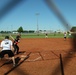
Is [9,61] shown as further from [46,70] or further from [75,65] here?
[75,65]

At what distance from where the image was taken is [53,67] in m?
7.34

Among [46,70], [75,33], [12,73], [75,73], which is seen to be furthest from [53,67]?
[75,33]

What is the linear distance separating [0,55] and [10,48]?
56cm

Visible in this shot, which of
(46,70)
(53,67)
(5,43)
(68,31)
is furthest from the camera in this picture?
(5,43)

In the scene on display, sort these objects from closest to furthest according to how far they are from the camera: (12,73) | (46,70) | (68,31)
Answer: (68,31) < (12,73) < (46,70)

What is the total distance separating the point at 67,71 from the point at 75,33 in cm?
430

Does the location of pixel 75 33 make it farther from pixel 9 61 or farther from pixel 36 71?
pixel 9 61

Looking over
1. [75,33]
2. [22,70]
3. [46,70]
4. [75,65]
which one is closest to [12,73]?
[22,70]

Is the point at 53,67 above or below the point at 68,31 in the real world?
below

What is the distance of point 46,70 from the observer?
22.2ft

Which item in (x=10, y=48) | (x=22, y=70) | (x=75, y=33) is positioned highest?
(x=75, y=33)

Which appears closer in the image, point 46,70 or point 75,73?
point 75,73

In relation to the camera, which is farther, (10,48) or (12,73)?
(10,48)

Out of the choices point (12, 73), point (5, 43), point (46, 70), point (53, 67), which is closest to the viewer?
point (12, 73)
